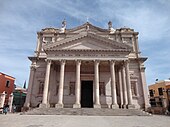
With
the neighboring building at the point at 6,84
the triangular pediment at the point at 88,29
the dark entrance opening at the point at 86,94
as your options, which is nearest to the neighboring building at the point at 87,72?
the dark entrance opening at the point at 86,94

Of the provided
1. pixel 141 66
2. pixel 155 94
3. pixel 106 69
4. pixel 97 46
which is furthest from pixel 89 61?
pixel 155 94

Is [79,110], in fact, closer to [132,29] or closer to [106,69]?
[106,69]

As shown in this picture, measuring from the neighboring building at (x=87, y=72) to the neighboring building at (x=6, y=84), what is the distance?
8396mm

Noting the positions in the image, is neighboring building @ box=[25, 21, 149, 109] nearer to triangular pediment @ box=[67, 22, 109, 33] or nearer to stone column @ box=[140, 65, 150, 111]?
stone column @ box=[140, 65, 150, 111]

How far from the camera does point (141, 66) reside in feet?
80.9

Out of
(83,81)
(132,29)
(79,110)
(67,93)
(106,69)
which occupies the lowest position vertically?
(79,110)

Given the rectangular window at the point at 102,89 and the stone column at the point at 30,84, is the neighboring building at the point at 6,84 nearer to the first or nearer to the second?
the stone column at the point at 30,84

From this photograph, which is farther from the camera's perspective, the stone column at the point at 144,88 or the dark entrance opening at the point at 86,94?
the dark entrance opening at the point at 86,94

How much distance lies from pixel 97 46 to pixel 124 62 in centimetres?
465

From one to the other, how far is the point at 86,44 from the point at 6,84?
19.7 m

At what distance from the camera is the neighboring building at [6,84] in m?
28.3

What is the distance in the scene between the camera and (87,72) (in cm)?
2417

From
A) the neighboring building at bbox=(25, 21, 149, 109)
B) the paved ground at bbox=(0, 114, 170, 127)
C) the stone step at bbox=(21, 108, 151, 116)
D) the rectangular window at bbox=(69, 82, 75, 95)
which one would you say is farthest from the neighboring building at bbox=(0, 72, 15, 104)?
the paved ground at bbox=(0, 114, 170, 127)

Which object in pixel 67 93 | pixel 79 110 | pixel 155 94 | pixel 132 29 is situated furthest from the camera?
pixel 155 94
